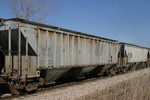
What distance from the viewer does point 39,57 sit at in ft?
23.9

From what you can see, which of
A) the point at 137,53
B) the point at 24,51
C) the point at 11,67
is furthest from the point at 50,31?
the point at 137,53

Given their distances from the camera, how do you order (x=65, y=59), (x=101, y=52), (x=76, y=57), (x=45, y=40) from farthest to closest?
1. (x=101, y=52)
2. (x=76, y=57)
3. (x=65, y=59)
4. (x=45, y=40)

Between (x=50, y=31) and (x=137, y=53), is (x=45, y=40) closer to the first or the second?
(x=50, y=31)

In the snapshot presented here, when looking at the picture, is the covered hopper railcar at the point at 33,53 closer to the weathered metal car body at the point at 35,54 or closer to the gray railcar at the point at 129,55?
the weathered metal car body at the point at 35,54

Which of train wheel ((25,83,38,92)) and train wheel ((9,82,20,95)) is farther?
train wheel ((25,83,38,92))

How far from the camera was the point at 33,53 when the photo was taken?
720 cm

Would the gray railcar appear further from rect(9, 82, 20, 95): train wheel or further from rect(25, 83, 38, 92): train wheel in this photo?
rect(9, 82, 20, 95): train wheel

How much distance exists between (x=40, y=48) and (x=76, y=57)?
2831mm

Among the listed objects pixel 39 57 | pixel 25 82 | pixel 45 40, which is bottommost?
pixel 25 82

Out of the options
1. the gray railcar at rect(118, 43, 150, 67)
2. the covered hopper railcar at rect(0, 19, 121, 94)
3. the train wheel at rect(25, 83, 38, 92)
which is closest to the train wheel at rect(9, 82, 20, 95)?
the covered hopper railcar at rect(0, 19, 121, 94)

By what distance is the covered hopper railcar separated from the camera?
6.91 meters

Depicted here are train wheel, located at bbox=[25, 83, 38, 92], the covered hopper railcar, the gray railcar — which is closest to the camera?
the covered hopper railcar

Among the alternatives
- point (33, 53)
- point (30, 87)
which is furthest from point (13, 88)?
point (33, 53)

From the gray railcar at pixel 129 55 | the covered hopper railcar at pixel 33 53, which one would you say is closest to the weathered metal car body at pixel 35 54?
→ the covered hopper railcar at pixel 33 53
